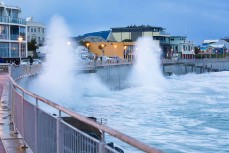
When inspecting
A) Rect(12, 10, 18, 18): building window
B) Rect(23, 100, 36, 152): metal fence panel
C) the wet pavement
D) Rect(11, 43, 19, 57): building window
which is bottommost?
the wet pavement

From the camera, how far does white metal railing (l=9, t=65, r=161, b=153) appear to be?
407 cm

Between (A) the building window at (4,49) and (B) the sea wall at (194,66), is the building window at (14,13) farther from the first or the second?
(B) the sea wall at (194,66)

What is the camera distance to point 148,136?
2094cm

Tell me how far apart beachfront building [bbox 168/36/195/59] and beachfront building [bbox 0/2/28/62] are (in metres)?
77.3

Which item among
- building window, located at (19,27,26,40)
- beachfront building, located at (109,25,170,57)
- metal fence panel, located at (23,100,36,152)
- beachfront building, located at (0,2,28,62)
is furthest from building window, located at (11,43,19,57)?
beachfront building, located at (109,25,170,57)

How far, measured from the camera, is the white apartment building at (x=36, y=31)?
112875mm

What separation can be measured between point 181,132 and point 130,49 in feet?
325

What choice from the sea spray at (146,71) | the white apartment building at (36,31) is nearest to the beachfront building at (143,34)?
the white apartment building at (36,31)

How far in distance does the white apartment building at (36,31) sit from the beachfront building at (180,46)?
43.8 m

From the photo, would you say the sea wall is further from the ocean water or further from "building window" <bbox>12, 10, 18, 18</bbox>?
the ocean water

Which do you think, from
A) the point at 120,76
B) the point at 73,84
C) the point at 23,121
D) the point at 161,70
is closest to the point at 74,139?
the point at 23,121

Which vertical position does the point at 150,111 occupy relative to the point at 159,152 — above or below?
below

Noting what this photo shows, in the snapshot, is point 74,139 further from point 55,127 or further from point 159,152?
point 159,152

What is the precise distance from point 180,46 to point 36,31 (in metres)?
53.8
